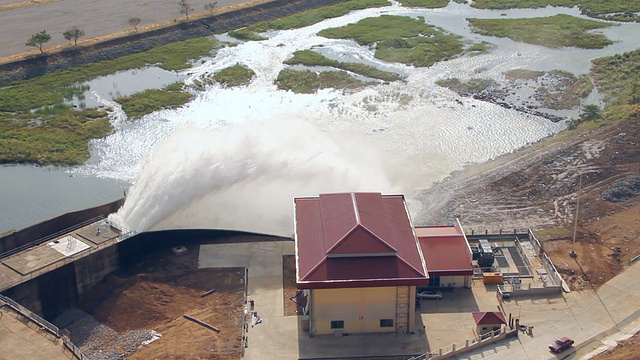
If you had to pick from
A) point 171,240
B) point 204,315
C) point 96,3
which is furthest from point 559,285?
point 96,3

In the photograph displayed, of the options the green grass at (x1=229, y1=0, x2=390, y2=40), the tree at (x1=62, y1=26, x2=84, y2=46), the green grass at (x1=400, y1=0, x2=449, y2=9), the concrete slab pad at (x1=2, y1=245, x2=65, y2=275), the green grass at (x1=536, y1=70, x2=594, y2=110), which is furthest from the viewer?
the green grass at (x1=400, y1=0, x2=449, y2=9)

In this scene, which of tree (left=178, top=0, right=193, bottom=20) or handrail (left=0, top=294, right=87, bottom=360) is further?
tree (left=178, top=0, right=193, bottom=20)

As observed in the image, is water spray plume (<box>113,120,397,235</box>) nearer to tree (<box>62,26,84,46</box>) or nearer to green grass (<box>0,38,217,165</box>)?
green grass (<box>0,38,217,165</box>)

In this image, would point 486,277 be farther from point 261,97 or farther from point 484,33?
point 484,33

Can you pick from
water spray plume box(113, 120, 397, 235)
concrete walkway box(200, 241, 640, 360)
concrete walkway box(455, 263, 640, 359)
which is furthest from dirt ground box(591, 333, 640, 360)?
water spray plume box(113, 120, 397, 235)

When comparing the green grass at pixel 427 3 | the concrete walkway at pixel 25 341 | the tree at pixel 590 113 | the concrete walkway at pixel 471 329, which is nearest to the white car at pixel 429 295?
the concrete walkway at pixel 471 329

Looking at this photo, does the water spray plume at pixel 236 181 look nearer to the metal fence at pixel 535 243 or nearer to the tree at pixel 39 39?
the metal fence at pixel 535 243

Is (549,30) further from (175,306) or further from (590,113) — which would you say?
(175,306)
